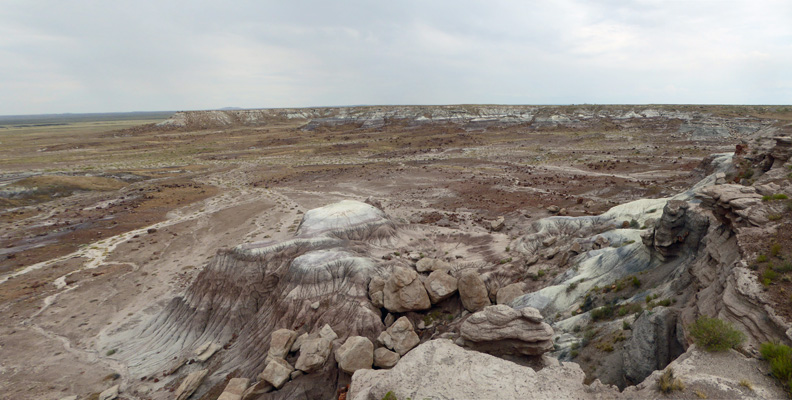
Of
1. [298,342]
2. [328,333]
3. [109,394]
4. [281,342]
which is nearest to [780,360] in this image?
[328,333]

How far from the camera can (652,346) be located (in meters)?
10.7

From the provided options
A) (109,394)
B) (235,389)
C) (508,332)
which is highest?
(508,332)

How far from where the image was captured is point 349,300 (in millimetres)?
19422

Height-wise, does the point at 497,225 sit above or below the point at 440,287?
below

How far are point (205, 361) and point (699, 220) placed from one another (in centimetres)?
2576

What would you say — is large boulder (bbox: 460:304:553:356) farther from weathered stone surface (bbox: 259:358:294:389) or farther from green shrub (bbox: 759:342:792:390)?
weathered stone surface (bbox: 259:358:294:389)

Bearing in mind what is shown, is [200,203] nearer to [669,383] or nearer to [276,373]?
[276,373]

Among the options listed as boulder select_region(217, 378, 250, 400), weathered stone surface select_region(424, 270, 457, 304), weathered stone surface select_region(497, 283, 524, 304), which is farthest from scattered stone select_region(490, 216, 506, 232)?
boulder select_region(217, 378, 250, 400)

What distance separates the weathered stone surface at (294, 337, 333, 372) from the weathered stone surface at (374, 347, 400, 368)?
7.84 feet

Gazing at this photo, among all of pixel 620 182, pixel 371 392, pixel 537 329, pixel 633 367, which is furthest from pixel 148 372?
pixel 620 182

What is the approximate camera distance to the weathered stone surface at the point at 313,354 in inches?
606

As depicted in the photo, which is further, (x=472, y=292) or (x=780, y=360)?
(x=472, y=292)

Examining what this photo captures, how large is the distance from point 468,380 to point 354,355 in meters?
6.27

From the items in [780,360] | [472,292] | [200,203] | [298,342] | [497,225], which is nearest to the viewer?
[780,360]
